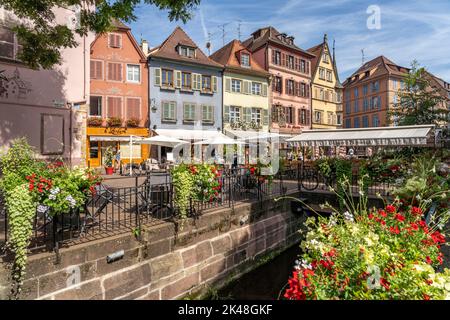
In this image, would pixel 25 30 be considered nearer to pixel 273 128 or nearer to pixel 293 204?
pixel 293 204

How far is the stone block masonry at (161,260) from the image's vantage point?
13.5 feet

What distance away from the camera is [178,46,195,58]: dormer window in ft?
80.9

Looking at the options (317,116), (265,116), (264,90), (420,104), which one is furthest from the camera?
(317,116)

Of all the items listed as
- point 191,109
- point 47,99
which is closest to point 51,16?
point 47,99

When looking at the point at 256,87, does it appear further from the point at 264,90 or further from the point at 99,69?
the point at 99,69

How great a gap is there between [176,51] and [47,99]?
14.6 m

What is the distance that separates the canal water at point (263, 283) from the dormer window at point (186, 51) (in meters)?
20.6

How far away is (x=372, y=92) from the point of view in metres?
47.4

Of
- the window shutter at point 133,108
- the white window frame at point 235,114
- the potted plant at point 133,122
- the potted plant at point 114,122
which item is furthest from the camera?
the white window frame at point 235,114

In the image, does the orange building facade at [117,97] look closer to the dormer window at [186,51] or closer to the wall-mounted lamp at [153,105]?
the wall-mounted lamp at [153,105]

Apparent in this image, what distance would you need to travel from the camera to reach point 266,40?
28.9 meters

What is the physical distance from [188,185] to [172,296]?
2.18 meters

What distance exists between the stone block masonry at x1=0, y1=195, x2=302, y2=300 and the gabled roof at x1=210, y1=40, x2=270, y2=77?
20.3m

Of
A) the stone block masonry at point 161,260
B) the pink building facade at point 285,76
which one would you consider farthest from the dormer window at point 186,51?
the stone block masonry at point 161,260
